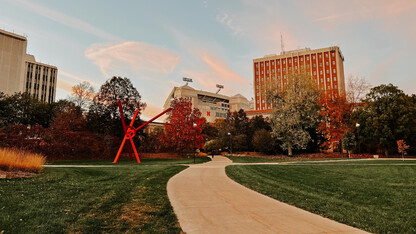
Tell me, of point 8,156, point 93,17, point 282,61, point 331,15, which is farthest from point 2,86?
point 282,61

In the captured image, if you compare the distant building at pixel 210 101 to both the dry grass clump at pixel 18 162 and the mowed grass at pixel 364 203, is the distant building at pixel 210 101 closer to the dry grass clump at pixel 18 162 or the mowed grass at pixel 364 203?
the dry grass clump at pixel 18 162

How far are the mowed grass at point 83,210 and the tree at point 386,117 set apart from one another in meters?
36.9

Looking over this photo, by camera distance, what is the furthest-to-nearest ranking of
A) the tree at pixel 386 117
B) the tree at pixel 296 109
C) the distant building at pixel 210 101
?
1. the distant building at pixel 210 101
2. the tree at pixel 386 117
3. the tree at pixel 296 109

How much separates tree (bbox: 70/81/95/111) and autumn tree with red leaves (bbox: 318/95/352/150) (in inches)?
1516

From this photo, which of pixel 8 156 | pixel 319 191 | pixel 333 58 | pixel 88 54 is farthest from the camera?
pixel 333 58

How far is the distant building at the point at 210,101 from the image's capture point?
113 m

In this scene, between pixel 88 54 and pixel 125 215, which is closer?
pixel 125 215

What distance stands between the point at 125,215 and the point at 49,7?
666 inches

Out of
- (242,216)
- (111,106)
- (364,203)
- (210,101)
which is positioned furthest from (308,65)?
(242,216)

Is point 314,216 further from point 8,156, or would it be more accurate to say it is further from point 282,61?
point 282,61

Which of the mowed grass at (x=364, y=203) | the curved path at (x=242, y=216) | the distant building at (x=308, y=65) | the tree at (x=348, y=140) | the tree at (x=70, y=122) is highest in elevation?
the distant building at (x=308, y=65)

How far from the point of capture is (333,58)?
3716 inches

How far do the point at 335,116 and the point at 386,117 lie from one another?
6480mm

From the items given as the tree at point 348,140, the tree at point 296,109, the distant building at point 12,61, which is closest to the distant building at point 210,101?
the distant building at point 12,61
